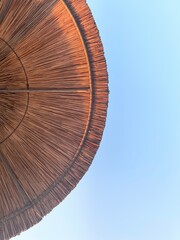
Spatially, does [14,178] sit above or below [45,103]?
below

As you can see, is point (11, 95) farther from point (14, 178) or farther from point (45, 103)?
point (14, 178)

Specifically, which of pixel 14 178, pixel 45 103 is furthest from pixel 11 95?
pixel 14 178

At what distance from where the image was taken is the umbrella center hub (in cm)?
224

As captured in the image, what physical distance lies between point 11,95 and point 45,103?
7.7 inches

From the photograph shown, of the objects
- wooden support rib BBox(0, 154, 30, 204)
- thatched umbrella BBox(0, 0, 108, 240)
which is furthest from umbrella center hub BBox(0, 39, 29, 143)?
wooden support rib BBox(0, 154, 30, 204)

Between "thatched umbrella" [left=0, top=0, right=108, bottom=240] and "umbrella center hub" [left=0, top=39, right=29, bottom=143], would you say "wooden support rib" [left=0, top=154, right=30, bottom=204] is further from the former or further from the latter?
"umbrella center hub" [left=0, top=39, right=29, bottom=143]

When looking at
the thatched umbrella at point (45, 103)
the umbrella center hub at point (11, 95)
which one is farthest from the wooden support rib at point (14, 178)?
the umbrella center hub at point (11, 95)

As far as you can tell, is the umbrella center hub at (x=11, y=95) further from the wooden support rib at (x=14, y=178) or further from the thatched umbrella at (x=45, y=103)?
the wooden support rib at (x=14, y=178)

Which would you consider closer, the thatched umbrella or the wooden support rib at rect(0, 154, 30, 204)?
the thatched umbrella

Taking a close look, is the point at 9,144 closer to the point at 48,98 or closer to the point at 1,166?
the point at 1,166

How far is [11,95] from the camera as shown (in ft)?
7.57

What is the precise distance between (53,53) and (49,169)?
0.62m

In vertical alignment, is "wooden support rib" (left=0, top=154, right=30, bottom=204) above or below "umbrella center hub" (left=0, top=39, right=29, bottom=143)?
below

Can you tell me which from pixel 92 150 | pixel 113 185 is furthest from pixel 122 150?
pixel 92 150
